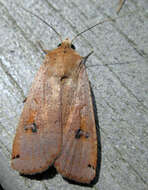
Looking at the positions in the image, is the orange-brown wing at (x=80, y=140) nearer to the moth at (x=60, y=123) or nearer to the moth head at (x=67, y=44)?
the moth at (x=60, y=123)

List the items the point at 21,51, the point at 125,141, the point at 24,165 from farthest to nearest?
the point at 21,51
the point at 125,141
the point at 24,165

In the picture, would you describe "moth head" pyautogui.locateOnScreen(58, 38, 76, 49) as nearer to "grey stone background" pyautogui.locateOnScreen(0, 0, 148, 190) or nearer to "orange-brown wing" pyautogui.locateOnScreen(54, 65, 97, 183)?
"grey stone background" pyautogui.locateOnScreen(0, 0, 148, 190)

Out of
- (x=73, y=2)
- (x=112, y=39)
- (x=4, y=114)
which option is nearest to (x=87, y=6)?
(x=73, y=2)

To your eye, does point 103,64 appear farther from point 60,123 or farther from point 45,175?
point 45,175

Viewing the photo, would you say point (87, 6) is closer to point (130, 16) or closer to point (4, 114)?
point (130, 16)

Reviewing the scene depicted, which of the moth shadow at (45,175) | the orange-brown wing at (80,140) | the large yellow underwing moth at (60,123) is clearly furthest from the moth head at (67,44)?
the moth shadow at (45,175)

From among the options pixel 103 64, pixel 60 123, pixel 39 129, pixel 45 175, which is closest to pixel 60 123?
pixel 60 123
